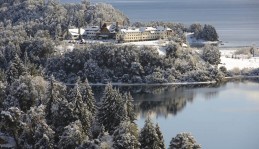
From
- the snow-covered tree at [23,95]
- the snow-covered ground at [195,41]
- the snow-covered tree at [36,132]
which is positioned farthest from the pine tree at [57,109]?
the snow-covered ground at [195,41]

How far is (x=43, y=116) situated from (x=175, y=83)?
3738 centimetres

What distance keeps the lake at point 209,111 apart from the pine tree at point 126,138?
10069 mm

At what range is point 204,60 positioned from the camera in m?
85.9

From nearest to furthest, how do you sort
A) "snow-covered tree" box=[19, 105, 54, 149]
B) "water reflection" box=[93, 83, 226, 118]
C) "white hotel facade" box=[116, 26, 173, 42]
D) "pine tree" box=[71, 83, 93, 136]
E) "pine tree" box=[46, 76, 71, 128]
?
1. "snow-covered tree" box=[19, 105, 54, 149]
2. "pine tree" box=[46, 76, 71, 128]
3. "pine tree" box=[71, 83, 93, 136]
4. "water reflection" box=[93, 83, 226, 118]
5. "white hotel facade" box=[116, 26, 173, 42]

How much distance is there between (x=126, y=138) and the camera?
119 ft

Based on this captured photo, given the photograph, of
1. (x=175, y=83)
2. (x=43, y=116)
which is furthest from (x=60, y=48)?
(x=43, y=116)

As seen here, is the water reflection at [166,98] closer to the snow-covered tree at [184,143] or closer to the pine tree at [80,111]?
the pine tree at [80,111]

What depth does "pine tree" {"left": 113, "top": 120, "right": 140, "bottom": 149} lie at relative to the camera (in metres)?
36.3

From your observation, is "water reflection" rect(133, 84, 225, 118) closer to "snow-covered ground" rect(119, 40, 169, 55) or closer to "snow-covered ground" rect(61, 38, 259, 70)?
"snow-covered ground" rect(119, 40, 169, 55)

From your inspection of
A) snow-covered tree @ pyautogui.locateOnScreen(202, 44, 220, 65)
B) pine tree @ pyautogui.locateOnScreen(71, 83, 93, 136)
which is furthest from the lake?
snow-covered tree @ pyautogui.locateOnScreen(202, 44, 220, 65)

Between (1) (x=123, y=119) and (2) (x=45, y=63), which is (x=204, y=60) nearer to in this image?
(2) (x=45, y=63)

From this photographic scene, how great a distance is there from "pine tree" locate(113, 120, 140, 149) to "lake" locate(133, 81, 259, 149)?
396 inches

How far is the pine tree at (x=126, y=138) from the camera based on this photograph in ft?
119

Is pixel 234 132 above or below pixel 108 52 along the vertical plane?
below
